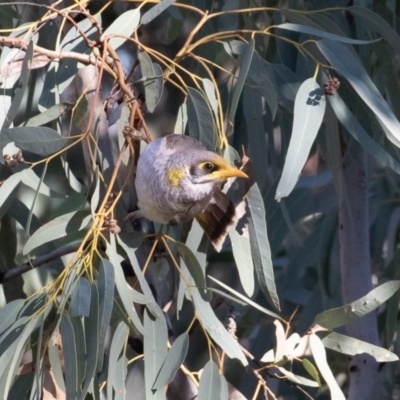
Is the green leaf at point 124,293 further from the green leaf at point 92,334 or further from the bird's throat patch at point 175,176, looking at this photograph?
the bird's throat patch at point 175,176

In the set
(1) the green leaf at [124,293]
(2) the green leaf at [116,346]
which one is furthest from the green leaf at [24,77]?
(2) the green leaf at [116,346]

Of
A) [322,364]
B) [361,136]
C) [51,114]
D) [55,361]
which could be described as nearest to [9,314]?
[55,361]

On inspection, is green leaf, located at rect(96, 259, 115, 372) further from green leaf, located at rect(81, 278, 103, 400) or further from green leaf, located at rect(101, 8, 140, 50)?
green leaf, located at rect(101, 8, 140, 50)

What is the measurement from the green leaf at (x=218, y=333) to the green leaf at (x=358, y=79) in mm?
367

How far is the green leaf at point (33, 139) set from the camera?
1084 mm

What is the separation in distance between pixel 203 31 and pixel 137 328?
0.77 metres

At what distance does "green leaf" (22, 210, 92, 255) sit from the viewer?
3.82 feet

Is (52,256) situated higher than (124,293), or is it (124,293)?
(124,293)

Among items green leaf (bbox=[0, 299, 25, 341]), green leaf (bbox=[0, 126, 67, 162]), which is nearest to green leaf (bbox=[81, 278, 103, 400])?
green leaf (bbox=[0, 299, 25, 341])

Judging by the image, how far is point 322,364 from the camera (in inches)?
47.7

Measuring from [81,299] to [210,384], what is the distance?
27 centimetres

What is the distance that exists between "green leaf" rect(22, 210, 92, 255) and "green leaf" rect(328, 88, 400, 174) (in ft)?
1.33

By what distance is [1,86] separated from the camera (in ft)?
4.27

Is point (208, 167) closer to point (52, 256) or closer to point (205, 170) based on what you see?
point (205, 170)
